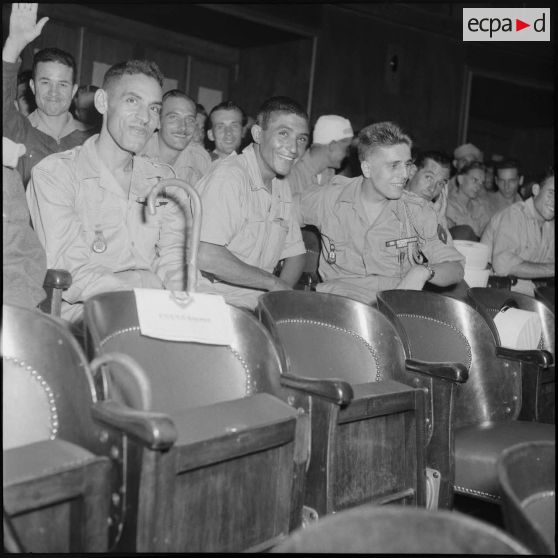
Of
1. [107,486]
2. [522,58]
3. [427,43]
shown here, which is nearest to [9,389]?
[107,486]

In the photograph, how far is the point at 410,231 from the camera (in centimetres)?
326

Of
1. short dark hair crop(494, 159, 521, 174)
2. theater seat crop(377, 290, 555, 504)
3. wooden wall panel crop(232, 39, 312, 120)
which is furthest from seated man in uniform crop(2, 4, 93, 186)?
short dark hair crop(494, 159, 521, 174)

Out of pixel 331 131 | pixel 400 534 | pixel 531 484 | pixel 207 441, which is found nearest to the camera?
pixel 400 534

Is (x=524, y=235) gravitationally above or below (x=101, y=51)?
below

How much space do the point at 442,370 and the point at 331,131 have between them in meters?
2.58

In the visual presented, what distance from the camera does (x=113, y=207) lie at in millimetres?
2471

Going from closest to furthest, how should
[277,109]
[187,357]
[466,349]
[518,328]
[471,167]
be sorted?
[187,357]
[466,349]
[518,328]
[277,109]
[471,167]

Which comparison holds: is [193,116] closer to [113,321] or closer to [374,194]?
[374,194]

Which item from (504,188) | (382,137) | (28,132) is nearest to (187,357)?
(28,132)

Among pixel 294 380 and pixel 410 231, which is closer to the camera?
pixel 294 380

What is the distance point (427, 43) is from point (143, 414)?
19.2 feet

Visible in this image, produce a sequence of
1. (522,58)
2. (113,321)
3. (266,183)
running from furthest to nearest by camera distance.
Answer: (522,58) < (266,183) < (113,321)

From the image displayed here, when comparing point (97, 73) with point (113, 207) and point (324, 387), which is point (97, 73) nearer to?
point (113, 207)

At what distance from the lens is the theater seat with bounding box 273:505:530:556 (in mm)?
877
